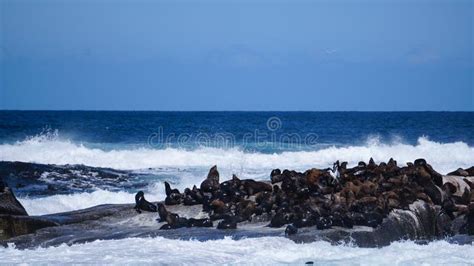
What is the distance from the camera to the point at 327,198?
17078mm

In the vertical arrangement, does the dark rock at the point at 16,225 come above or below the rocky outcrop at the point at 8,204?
below

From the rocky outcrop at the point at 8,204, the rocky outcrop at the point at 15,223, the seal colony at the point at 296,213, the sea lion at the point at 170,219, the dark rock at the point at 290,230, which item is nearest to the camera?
the dark rock at the point at 290,230

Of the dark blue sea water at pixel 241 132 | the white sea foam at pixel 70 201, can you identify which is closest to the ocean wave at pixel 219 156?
the dark blue sea water at pixel 241 132

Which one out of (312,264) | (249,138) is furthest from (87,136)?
(312,264)

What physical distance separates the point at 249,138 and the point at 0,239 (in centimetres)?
4669

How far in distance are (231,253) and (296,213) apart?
2.34 meters

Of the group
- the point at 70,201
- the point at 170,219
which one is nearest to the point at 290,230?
the point at 170,219

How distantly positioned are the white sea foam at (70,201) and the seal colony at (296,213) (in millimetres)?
3852

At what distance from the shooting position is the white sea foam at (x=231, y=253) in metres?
14.0

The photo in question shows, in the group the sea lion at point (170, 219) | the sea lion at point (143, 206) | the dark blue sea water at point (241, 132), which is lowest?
the sea lion at point (170, 219)

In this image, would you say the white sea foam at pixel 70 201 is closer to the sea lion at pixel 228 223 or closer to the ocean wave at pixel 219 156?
the sea lion at pixel 228 223

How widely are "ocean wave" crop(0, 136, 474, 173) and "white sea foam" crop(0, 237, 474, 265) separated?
23.6 metres

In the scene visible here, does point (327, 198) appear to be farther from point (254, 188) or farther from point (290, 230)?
point (290, 230)

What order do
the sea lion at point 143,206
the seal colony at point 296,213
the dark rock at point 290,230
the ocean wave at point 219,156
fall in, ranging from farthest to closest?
the ocean wave at point 219,156, the sea lion at point 143,206, the seal colony at point 296,213, the dark rock at point 290,230
